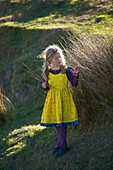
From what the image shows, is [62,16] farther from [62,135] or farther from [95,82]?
[62,135]

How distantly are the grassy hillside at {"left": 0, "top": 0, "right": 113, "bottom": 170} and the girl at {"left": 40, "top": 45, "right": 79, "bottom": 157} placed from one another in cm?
51

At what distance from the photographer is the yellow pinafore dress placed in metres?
3.73

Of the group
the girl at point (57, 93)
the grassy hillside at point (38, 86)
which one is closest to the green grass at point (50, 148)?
the grassy hillside at point (38, 86)

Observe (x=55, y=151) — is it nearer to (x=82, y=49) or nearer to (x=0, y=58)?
(x=82, y=49)

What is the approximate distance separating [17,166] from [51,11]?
11.1 meters

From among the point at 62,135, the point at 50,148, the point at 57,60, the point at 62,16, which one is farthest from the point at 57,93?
the point at 62,16

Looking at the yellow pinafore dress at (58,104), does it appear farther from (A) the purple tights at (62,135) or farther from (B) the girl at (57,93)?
(A) the purple tights at (62,135)

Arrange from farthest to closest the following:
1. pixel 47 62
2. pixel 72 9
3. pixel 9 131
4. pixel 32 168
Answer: pixel 72 9 → pixel 9 131 → pixel 32 168 → pixel 47 62

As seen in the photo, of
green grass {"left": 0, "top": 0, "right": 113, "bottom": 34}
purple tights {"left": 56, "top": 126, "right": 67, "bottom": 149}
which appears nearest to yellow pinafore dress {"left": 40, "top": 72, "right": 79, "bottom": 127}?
purple tights {"left": 56, "top": 126, "right": 67, "bottom": 149}

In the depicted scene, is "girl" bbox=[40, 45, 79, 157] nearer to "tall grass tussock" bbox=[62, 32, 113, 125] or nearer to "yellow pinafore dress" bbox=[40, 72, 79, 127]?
"yellow pinafore dress" bbox=[40, 72, 79, 127]

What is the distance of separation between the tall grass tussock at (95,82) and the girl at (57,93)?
1.49 feet

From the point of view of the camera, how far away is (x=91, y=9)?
40.9ft

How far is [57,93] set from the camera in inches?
148

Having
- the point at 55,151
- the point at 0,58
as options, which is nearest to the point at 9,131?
the point at 55,151
